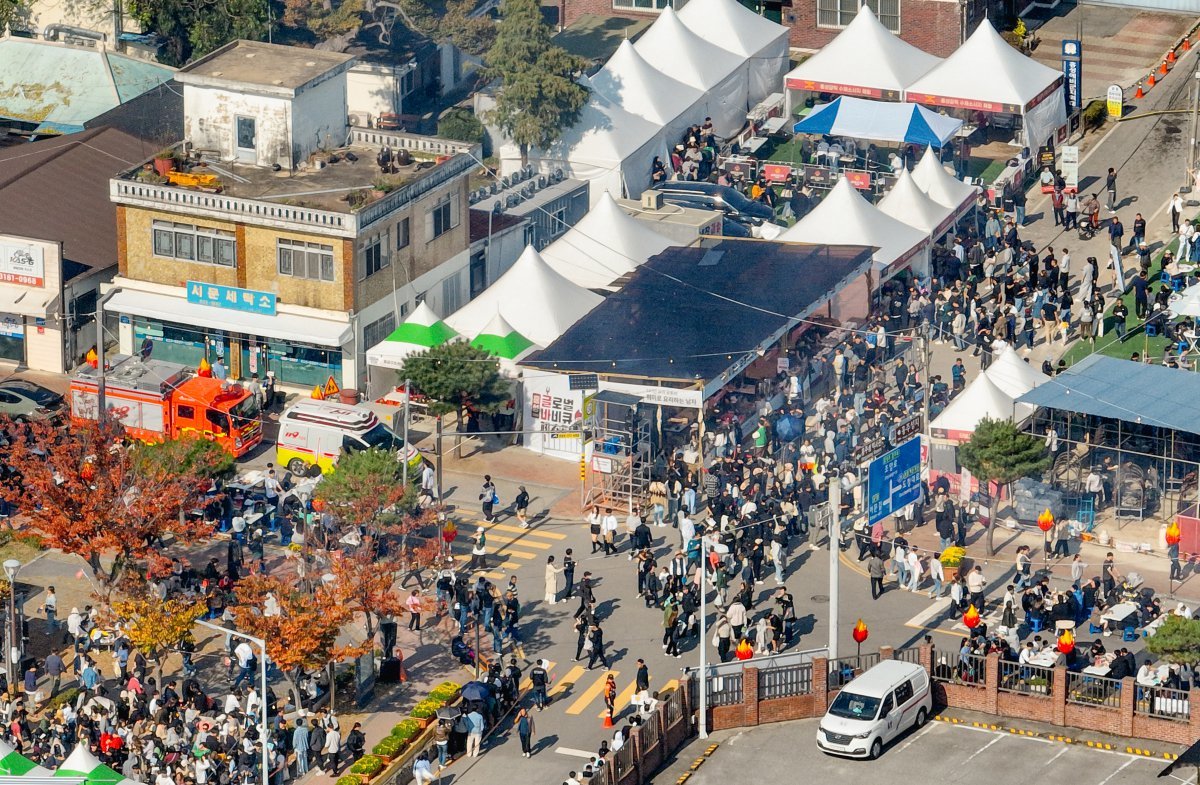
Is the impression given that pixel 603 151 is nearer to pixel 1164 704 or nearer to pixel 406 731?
pixel 406 731

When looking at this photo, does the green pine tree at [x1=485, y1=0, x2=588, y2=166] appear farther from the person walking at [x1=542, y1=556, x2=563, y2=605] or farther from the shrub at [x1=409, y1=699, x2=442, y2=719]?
the shrub at [x1=409, y1=699, x2=442, y2=719]

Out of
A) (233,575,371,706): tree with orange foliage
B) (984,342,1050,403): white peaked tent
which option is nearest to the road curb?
(233,575,371,706): tree with orange foliage

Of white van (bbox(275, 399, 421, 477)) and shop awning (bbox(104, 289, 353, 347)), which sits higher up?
shop awning (bbox(104, 289, 353, 347))

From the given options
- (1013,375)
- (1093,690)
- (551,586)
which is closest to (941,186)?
(1013,375)

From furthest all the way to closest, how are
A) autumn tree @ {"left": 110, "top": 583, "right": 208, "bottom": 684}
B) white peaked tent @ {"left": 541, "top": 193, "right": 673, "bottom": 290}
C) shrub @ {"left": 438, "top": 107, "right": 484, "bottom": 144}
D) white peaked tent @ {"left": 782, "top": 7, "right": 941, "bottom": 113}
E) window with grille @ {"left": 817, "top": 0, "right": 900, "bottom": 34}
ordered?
window with grille @ {"left": 817, "top": 0, "right": 900, "bottom": 34} → white peaked tent @ {"left": 782, "top": 7, "right": 941, "bottom": 113} → shrub @ {"left": 438, "top": 107, "right": 484, "bottom": 144} → white peaked tent @ {"left": 541, "top": 193, "right": 673, "bottom": 290} → autumn tree @ {"left": 110, "top": 583, "right": 208, "bottom": 684}

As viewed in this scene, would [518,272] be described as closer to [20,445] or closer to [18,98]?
[20,445]

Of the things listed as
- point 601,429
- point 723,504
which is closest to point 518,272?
point 601,429

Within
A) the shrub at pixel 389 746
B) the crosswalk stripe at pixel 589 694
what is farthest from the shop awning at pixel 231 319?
the shrub at pixel 389 746
